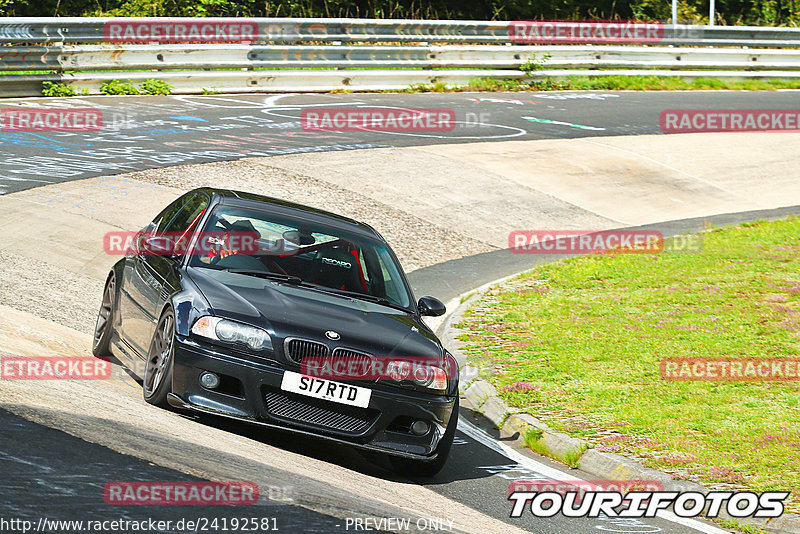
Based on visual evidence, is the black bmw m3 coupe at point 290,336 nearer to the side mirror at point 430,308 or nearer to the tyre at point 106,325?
the side mirror at point 430,308

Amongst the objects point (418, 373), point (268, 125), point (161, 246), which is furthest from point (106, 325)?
point (268, 125)

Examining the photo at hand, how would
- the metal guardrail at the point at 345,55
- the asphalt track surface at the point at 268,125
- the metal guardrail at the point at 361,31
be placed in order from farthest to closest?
the metal guardrail at the point at 345,55
the metal guardrail at the point at 361,31
the asphalt track surface at the point at 268,125

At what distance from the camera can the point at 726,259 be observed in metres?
13.8

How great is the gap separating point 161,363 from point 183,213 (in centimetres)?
201

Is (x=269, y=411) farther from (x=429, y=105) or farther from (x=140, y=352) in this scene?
(x=429, y=105)

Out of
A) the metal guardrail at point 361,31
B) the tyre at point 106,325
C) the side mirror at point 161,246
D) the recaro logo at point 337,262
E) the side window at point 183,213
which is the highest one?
the metal guardrail at point 361,31

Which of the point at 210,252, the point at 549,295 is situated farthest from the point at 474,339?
Answer: the point at 210,252

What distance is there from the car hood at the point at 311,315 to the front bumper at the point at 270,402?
0.83 ft

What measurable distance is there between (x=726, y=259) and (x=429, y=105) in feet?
35.2

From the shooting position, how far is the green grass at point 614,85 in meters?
25.8

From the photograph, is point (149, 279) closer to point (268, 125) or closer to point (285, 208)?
point (285, 208)

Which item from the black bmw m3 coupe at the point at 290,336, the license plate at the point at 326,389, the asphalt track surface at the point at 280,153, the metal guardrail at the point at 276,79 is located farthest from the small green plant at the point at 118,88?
the license plate at the point at 326,389

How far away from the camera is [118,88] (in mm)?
21391

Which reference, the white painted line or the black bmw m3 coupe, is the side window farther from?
the white painted line
